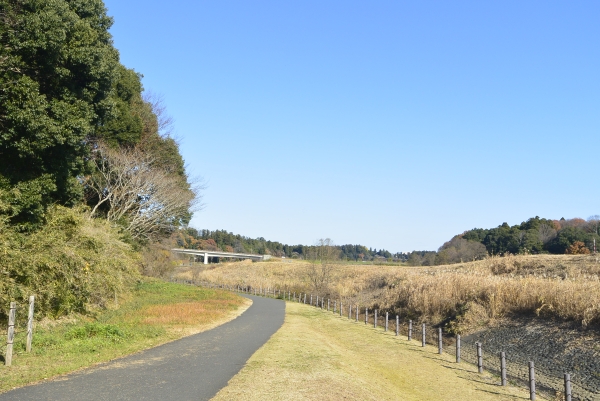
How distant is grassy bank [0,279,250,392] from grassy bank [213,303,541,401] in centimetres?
357

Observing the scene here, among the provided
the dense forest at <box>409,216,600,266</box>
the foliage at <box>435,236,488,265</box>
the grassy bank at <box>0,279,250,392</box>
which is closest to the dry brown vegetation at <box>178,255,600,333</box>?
the grassy bank at <box>0,279,250,392</box>

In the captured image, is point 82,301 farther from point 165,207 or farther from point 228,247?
point 228,247

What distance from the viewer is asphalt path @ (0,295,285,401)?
29.2 ft

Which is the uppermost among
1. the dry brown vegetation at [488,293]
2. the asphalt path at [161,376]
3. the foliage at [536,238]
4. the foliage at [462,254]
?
the foliage at [536,238]

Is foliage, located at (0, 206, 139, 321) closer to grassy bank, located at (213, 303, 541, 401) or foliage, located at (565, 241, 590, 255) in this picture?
grassy bank, located at (213, 303, 541, 401)

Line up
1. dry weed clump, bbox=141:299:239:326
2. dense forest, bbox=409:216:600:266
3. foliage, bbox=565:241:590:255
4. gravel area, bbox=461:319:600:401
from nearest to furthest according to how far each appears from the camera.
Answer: gravel area, bbox=461:319:600:401 < dry weed clump, bbox=141:299:239:326 < foliage, bbox=565:241:590:255 < dense forest, bbox=409:216:600:266

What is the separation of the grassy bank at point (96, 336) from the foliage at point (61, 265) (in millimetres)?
828

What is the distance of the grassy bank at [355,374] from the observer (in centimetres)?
1041

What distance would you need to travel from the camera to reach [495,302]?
2462 centimetres

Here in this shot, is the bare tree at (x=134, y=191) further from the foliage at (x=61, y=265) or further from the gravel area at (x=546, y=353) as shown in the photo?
the gravel area at (x=546, y=353)

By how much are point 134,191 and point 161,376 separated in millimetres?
24262

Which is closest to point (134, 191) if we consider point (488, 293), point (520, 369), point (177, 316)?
point (177, 316)

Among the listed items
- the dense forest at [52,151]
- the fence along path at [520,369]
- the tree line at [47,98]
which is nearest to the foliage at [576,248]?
the fence along path at [520,369]

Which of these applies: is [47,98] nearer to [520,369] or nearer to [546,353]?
[520,369]
